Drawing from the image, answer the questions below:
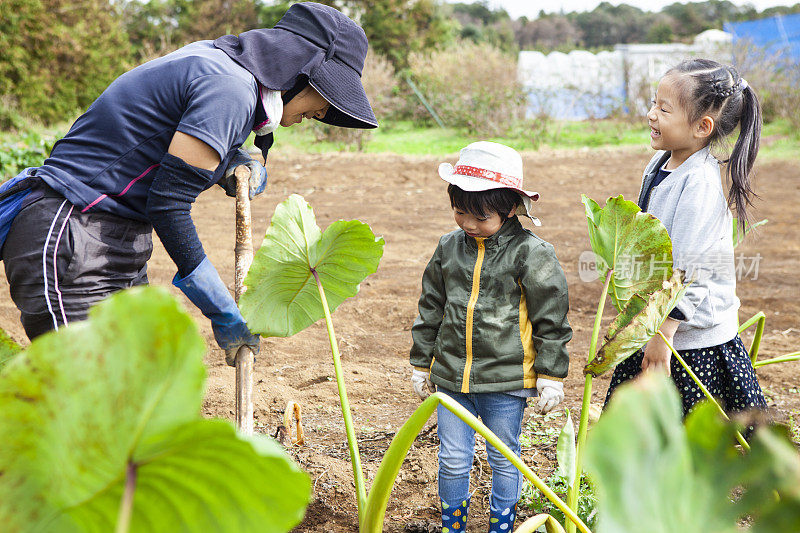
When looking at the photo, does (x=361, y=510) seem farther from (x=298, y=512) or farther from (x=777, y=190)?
(x=777, y=190)

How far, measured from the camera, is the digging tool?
2.07 metres

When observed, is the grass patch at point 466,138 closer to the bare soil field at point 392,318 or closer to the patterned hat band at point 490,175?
the bare soil field at point 392,318

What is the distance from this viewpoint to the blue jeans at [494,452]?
199 centimetres

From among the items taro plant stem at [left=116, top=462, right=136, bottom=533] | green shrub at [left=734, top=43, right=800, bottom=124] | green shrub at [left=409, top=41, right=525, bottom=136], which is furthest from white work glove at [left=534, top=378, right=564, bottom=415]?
green shrub at [left=734, top=43, right=800, bottom=124]

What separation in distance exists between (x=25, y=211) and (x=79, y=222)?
0.13m

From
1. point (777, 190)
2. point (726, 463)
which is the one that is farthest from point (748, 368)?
point (777, 190)

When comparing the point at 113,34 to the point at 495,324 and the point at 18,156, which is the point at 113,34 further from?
the point at 495,324

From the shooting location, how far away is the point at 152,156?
1.81 meters

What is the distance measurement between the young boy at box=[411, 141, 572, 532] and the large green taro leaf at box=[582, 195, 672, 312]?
0.22 metres

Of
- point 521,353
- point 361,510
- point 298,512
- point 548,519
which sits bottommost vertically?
point 361,510

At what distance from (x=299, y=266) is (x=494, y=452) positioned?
783mm

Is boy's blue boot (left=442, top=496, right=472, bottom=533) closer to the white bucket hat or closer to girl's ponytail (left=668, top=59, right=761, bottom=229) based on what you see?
the white bucket hat

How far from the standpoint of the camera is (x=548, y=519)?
3.90 feet

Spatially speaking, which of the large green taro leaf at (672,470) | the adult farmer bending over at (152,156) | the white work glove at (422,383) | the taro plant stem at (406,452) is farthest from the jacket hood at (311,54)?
the large green taro leaf at (672,470)
